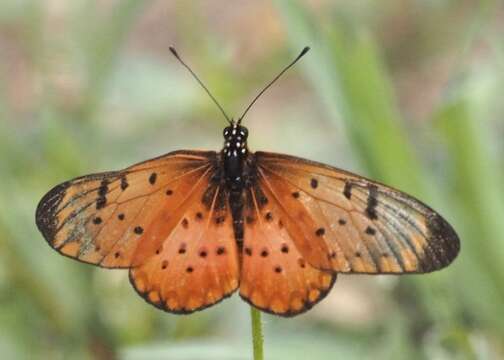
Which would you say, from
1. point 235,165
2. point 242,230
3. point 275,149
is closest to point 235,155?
point 235,165

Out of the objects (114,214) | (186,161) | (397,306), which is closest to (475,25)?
(397,306)

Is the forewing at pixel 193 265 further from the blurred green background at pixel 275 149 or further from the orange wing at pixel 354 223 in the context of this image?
the blurred green background at pixel 275 149

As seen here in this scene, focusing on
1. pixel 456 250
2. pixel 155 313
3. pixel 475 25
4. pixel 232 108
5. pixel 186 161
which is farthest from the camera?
pixel 232 108

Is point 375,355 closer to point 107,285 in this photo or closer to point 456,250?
point 107,285

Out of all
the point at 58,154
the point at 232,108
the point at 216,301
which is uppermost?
the point at 232,108

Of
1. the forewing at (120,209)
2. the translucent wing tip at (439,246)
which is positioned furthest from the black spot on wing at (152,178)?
the translucent wing tip at (439,246)

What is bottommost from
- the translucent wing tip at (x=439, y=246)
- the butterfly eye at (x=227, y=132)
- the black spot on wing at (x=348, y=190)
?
the translucent wing tip at (x=439, y=246)
